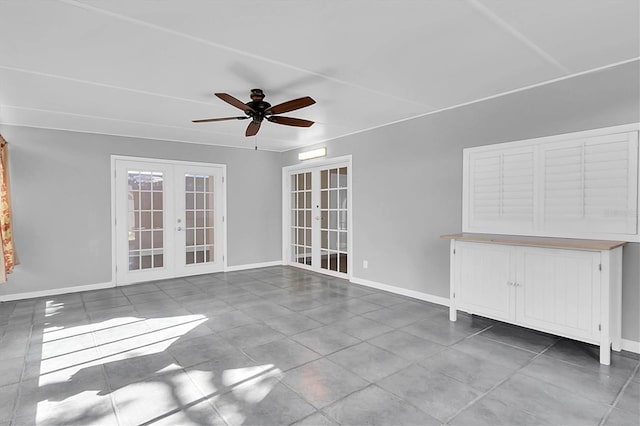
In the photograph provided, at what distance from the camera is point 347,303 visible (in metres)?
4.44

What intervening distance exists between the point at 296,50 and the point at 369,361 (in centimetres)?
253

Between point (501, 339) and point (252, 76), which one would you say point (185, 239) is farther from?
point (501, 339)

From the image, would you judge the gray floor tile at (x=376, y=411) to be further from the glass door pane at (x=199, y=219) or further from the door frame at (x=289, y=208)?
the glass door pane at (x=199, y=219)

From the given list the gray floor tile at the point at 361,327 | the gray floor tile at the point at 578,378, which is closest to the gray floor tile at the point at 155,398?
the gray floor tile at the point at 361,327

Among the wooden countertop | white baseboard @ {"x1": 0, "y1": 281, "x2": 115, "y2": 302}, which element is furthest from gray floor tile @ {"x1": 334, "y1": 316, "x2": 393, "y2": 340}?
white baseboard @ {"x1": 0, "y1": 281, "x2": 115, "y2": 302}

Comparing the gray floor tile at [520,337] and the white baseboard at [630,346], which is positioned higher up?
the white baseboard at [630,346]

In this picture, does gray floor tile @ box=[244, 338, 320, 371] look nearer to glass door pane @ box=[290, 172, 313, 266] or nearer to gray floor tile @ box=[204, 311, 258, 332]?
gray floor tile @ box=[204, 311, 258, 332]

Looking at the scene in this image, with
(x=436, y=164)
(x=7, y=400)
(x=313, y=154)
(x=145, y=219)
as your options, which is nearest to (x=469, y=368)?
(x=436, y=164)

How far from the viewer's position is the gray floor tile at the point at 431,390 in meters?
2.15

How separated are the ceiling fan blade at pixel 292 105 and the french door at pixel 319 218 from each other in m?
2.59

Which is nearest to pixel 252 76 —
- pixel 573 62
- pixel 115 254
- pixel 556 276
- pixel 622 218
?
pixel 573 62

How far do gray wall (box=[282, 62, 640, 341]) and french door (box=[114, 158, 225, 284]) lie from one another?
8.40 feet

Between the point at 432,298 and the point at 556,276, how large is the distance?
167cm

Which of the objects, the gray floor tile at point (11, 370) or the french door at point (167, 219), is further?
the french door at point (167, 219)
